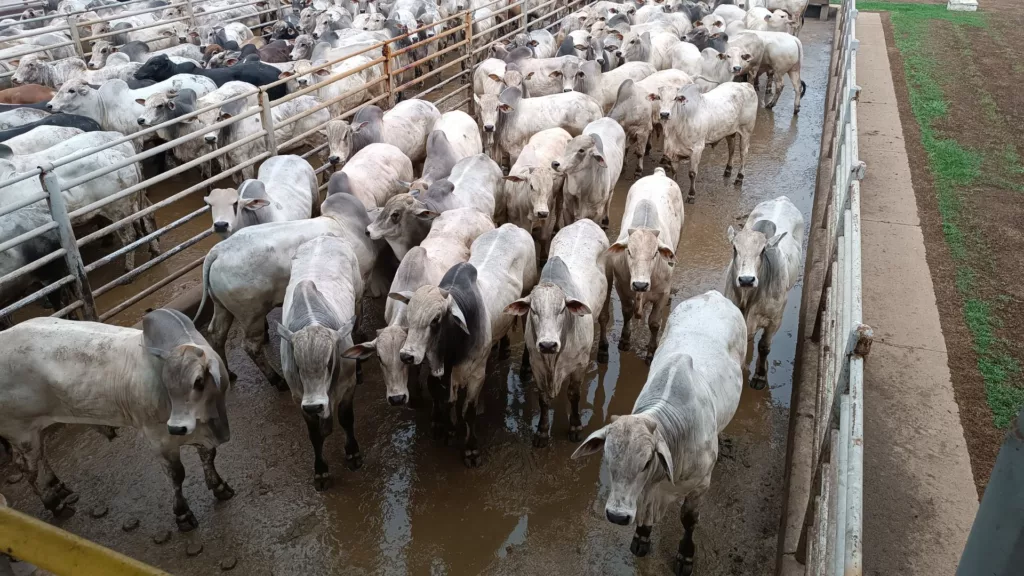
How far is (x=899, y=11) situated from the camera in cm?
2170

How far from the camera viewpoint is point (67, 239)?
650cm

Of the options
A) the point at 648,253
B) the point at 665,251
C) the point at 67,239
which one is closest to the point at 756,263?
the point at 665,251

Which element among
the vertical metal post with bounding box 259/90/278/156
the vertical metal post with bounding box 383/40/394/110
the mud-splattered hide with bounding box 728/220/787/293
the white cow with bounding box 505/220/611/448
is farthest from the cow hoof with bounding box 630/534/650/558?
the vertical metal post with bounding box 383/40/394/110

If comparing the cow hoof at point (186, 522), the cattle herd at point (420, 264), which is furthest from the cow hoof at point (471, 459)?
the cow hoof at point (186, 522)

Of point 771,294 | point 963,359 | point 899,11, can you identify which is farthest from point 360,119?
point 899,11

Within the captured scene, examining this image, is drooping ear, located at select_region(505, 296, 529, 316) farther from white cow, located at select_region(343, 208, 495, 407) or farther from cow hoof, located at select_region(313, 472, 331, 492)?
cow hoof, located at select_region(313, 472, 331, 492)

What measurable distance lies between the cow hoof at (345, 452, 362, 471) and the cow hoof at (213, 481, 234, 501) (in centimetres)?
87

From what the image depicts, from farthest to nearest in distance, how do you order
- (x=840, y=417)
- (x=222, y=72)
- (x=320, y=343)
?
1. (x=222, y=72)
2. (x=320, y=343)
3. (x=840, y=417)

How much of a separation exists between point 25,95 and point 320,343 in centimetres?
991

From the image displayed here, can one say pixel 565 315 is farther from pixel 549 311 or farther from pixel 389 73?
pixel 389 73

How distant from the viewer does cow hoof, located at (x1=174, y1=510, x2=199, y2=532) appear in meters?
5.13

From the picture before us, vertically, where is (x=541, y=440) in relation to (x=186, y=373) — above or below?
below

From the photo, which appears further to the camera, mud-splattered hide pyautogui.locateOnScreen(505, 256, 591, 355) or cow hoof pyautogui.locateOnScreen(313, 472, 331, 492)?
cow hoof pyautogui.locateOnScreen(313, 472, 331, 492)

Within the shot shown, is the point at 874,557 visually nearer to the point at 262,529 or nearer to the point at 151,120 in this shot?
the point at 262,529
